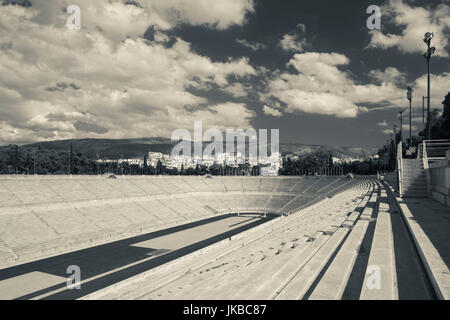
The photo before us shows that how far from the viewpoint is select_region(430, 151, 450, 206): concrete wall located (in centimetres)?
1135

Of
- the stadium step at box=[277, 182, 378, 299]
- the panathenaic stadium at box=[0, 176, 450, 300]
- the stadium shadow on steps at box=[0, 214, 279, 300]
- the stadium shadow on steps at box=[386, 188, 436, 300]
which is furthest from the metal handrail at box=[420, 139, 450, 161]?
the stadium shadow on steps at box=[0, 214, 279, 300]

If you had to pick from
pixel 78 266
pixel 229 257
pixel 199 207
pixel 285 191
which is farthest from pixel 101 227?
pixel 285 191

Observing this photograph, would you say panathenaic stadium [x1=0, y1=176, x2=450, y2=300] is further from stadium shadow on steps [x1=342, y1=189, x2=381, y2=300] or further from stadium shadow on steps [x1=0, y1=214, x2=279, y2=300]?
stadium shadow on steps [x1=0, y1=214, x2=279, y2=300]

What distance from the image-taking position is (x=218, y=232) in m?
38.9

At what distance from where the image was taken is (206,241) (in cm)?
3350

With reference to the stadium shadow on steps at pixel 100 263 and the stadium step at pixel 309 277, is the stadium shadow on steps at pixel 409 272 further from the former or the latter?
the stadium shadow on steps at pixel 100 263

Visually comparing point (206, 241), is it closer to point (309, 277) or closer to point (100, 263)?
point (100, 263)

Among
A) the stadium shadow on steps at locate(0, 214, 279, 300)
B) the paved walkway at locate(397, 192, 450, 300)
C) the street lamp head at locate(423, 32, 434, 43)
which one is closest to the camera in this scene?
the paved walkway at locate(397, 192, 450, 300)

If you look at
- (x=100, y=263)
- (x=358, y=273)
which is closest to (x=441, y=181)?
(x=358, y=273)

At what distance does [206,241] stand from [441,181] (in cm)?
2580

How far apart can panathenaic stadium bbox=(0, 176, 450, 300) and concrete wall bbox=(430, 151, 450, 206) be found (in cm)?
199

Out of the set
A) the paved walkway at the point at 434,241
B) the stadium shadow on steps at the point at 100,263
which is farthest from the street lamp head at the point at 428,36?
the stadium shadow on steps at the point at 100,263

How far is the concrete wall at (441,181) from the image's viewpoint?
11.4m

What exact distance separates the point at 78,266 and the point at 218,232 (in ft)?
63.0
